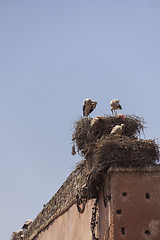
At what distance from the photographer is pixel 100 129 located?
9.05m

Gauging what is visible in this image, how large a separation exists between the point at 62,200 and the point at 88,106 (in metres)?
3.06

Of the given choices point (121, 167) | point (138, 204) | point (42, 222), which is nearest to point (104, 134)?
point (121, 167)

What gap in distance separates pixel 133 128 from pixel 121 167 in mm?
1462

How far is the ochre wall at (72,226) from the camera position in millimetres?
9258

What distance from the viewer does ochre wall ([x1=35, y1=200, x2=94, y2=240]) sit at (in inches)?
364

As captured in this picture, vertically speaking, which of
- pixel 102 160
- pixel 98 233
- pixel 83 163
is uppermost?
pixel 83 163

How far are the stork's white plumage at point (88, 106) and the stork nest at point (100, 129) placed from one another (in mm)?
809

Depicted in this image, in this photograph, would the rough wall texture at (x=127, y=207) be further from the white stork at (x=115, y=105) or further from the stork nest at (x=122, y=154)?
the white stork at (x=115, y=105)

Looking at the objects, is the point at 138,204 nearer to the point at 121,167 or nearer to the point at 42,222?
the point at 121,167

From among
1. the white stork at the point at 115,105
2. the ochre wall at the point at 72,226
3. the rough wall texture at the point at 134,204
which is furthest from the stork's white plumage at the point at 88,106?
the rough wall texture at the point at 134,204

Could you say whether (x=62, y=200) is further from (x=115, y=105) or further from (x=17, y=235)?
(x=17, y=235)

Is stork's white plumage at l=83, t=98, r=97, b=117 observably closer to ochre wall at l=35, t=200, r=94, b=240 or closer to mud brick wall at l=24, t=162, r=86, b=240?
mud brick wall at l=24, t=162, r=86, b=240

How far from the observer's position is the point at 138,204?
777 cm

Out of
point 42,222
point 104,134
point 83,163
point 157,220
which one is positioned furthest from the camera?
point 42,222
